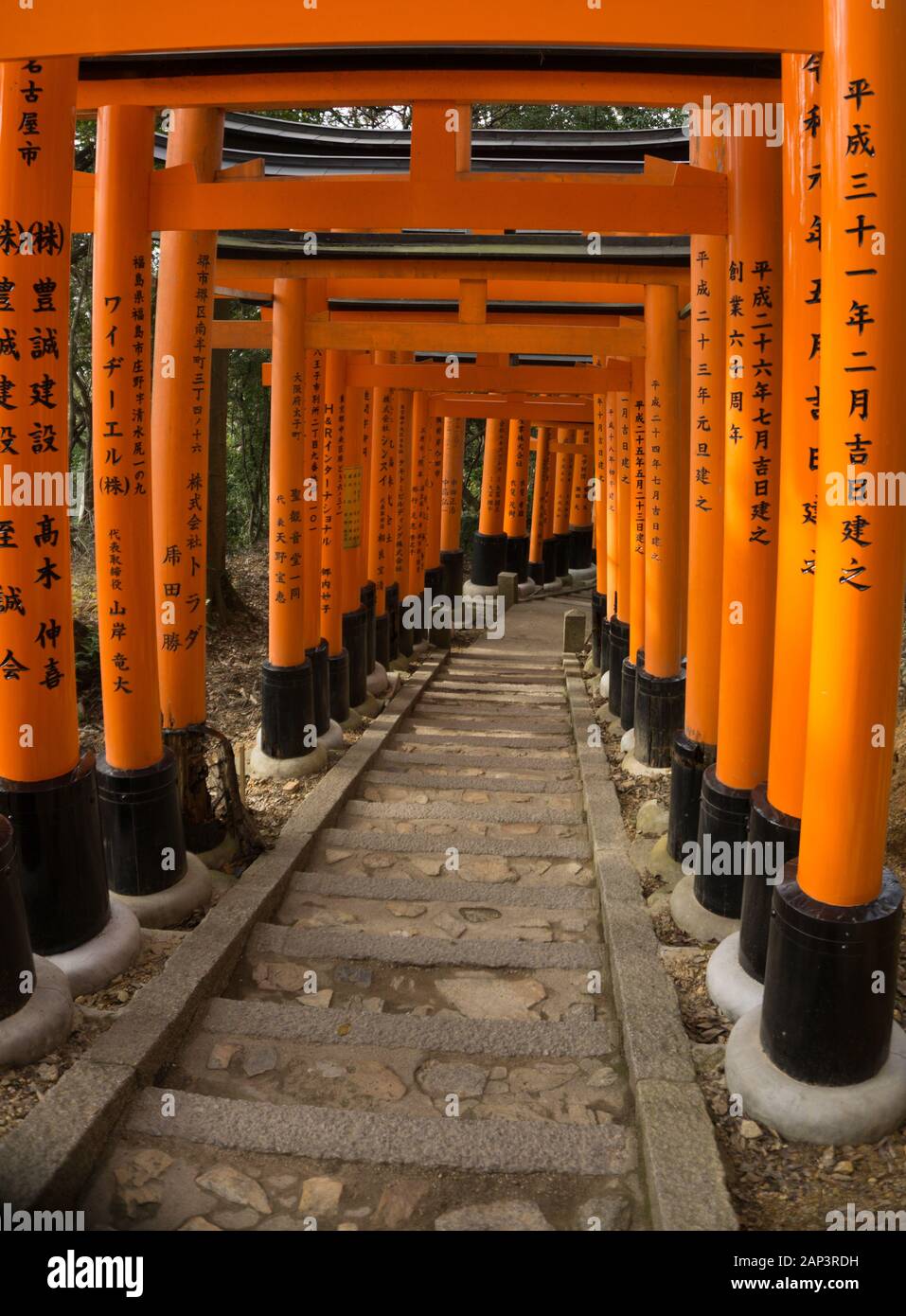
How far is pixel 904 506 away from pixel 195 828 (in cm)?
417

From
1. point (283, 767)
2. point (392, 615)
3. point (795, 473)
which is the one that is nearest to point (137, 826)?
point (283, 767)

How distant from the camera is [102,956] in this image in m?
4.50

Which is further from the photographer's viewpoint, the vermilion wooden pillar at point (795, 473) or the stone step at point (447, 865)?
the stone step at point (447, 865)

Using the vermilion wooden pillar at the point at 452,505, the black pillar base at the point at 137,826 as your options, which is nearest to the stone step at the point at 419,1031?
the black pillar base at the point at 137,826

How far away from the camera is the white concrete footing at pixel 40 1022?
12.3ft

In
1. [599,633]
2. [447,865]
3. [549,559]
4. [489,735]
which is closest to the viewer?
[447,865]

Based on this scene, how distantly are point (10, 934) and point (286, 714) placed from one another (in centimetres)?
421

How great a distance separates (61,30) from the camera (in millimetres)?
3410

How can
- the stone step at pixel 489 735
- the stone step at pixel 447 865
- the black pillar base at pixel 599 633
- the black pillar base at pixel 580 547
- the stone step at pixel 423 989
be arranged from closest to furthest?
the stone step at pixel 423 989 < the stone step at pixel 447 865 < the stone step at pixel 489 735 < the black pillar base at pixel 599 633 < the black pillar base at pixel 580 547

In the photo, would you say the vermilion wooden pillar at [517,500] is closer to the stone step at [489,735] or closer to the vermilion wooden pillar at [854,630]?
the stone step at [489,735]

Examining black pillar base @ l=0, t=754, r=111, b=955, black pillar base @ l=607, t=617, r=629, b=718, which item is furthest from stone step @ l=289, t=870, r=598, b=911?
black pillar base @ l=607, t=617, r=629, b=718

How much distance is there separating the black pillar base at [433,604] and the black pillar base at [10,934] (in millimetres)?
11904

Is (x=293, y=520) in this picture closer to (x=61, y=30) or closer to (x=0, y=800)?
(x=0, y=800)

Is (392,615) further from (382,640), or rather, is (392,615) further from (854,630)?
(854,630)
